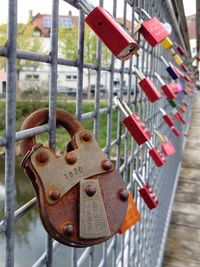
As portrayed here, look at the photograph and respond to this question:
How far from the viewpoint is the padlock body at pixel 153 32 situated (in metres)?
0.60

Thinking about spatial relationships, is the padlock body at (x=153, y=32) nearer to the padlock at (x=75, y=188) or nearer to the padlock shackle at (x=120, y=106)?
the padlock shackle at (x=120, y=106)

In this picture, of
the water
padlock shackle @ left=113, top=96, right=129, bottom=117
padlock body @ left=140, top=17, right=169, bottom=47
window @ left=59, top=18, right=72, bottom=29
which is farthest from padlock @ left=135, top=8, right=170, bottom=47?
the water

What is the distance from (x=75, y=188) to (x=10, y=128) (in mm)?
79

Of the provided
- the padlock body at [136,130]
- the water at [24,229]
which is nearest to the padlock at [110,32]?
the water at [24,229]

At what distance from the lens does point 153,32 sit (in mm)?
598

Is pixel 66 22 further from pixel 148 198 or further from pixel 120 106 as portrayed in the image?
pixel 148 198

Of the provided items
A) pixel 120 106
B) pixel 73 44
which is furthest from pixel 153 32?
pixel 73 44

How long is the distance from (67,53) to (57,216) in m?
0.18

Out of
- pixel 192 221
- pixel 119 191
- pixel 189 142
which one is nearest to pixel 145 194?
pixel 119 191

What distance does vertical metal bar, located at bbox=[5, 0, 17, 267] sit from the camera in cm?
27

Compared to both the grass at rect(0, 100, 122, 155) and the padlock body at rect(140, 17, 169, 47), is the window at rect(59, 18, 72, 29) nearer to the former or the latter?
the grass at rect(0, 100, 122, 155)

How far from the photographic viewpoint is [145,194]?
0.73 m

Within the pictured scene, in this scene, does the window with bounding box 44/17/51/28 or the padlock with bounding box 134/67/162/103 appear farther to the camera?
the padlock with bounding box 134/67/162/103

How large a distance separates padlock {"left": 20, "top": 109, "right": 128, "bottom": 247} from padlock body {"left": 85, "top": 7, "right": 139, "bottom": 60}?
3.2 inches
